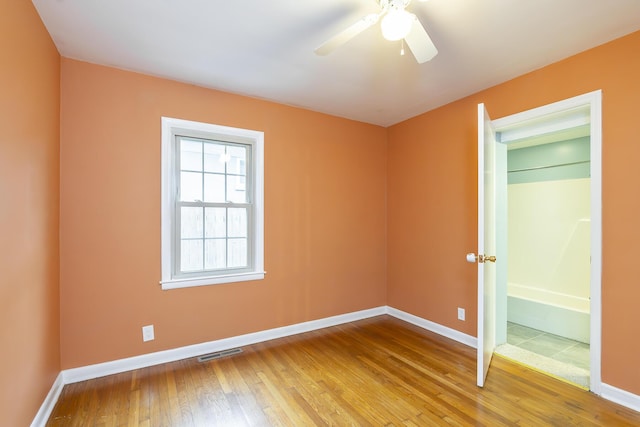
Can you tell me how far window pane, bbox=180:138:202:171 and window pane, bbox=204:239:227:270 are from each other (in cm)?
74

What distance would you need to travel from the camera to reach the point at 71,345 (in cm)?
232

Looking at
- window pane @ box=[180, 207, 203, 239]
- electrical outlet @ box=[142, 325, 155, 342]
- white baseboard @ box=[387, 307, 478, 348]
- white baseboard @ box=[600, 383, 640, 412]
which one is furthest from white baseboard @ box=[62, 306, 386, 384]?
white baseboard @ box=[600, 383, 640, 412]

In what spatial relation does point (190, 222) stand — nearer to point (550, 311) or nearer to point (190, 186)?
point (190, 186)

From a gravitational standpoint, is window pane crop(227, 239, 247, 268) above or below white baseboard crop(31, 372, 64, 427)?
above

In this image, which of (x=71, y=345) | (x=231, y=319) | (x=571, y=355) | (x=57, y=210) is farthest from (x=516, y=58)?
(x=71, y=345)

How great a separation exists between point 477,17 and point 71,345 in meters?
3.72

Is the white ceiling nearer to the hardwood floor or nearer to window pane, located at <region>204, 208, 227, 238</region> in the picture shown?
window pane, located at <region>204, 208, 227, 238</region>

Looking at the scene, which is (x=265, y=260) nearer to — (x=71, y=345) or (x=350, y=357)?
(x=350, y=357)

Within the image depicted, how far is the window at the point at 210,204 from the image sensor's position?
8.93 feet

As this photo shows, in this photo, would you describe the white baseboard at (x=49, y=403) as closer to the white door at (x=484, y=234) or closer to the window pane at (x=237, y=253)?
the window pane at (x=237, y=253)

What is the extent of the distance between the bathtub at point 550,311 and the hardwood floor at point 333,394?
44.6 inches

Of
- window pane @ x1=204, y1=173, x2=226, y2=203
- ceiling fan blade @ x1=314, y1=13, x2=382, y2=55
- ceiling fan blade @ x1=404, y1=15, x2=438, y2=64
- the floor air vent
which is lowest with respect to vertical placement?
the floor air vent

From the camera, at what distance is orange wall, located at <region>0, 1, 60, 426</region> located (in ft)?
4.73

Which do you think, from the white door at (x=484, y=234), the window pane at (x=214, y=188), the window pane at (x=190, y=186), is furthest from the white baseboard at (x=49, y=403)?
the white door at (x=484, y=234)
